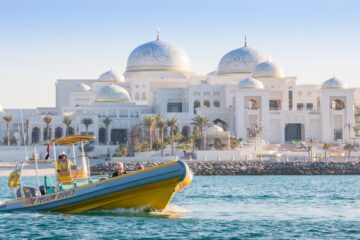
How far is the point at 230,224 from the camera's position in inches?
1298

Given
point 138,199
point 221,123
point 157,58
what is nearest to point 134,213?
point 138,199

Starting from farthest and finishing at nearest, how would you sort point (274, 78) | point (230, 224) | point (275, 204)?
1. point (274, 78)
2. point (275, 204)
3. point (230, 224)

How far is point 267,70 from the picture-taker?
115875 millimetres

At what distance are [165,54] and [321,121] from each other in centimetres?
2487

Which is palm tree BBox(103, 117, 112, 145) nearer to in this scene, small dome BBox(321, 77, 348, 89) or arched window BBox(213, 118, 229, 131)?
arched window BBox(213, 118, 229, 131)

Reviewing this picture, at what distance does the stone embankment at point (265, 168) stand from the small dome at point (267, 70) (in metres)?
32.0

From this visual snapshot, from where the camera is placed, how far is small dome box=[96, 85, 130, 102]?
114 meters

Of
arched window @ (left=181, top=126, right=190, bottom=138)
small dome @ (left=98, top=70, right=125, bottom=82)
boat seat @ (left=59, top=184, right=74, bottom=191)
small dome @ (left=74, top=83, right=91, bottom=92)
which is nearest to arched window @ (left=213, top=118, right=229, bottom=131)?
arched window @ (left=181, top=126, right=190, bottom=138)

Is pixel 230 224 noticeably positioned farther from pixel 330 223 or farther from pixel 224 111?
pixel 224 111

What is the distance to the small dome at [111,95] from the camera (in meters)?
114

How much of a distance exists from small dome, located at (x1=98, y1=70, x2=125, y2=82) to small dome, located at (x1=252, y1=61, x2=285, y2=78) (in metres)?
18.7

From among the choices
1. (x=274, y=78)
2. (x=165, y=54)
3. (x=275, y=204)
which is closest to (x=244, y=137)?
(x=274, y=78)

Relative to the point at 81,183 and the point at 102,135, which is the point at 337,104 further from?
the point at 81,183

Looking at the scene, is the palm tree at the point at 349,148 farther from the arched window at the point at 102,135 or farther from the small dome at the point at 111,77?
the small dome at the point at 111,77
